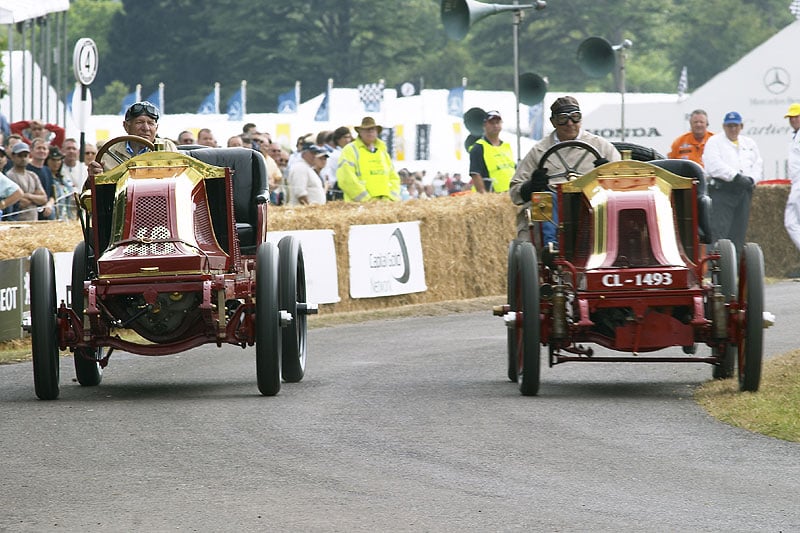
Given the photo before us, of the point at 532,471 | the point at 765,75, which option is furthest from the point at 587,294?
the point at 765,75

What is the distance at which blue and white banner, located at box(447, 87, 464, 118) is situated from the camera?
46719 millimetres

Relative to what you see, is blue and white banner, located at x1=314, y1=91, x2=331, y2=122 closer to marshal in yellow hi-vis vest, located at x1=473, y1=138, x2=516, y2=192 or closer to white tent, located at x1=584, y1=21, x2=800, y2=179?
white tent, located at x1=584, y1=21, x2=800, y2=179

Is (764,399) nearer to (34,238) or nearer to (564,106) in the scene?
(564,106)

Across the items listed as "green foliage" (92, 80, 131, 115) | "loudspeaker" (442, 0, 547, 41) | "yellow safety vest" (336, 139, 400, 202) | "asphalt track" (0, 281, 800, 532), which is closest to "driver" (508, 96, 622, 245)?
"asphalt track" (0, 281, 800, 532)

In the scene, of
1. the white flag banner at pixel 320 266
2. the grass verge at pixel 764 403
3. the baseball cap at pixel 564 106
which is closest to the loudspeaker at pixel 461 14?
the white flag banner at pixel 320 266

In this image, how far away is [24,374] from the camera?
1110cm

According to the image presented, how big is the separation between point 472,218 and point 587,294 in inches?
A: 366

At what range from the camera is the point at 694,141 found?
64.2 ft

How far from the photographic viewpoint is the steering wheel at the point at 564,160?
1023cm

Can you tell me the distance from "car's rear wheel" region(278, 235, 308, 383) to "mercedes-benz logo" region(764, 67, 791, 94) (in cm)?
3127

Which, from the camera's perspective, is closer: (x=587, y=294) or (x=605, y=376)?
(x=587, y=294)

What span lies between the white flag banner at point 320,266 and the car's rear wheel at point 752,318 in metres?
7.21

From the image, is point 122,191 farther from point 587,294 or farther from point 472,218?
point 472,218

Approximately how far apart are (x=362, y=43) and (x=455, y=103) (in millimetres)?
45723
